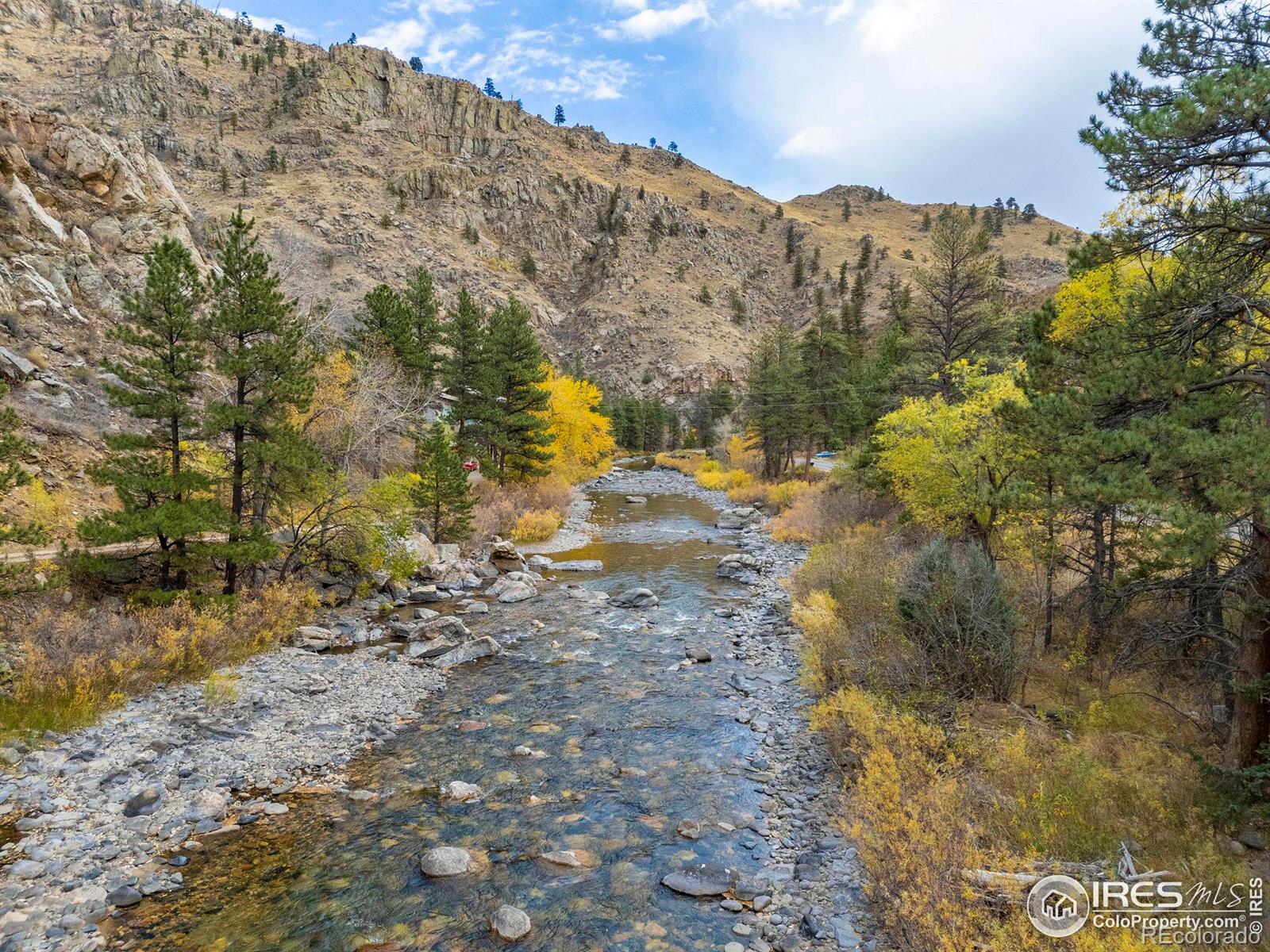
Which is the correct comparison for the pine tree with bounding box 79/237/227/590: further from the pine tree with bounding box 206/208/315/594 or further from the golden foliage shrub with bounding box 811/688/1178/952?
the golden foliage shrub with bounding box 811/688/1178/952

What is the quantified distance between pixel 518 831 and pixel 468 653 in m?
6.70

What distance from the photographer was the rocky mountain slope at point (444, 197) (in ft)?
265

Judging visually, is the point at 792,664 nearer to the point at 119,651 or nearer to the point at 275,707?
the point at 275,707

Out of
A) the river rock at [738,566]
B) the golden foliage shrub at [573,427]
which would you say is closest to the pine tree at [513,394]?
the golden foliage shrub at [573,427]

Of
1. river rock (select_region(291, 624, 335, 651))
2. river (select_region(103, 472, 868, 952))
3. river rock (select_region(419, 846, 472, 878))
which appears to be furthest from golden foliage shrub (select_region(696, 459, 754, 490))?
river rock (select_region(419, 846, 472, 878))

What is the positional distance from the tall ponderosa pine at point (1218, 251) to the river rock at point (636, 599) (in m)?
13.1

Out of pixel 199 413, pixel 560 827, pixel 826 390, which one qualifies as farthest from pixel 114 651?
pixel 826 390

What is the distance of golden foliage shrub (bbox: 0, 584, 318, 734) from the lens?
898 centimetres

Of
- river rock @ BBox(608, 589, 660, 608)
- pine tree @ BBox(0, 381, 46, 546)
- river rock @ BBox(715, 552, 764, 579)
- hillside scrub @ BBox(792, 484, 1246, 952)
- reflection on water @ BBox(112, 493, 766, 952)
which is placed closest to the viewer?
hillside scrub @ BBox(792, 484, 1246, 952)

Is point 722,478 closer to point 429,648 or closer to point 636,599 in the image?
point 636,599

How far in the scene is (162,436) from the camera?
1201 centimetres

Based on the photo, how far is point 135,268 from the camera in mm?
23969

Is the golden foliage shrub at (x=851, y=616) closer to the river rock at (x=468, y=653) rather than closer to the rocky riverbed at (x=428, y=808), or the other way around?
the rocky riverbed at (x=428, y=808)

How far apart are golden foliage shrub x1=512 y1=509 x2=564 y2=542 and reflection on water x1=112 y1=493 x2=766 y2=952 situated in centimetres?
1303
